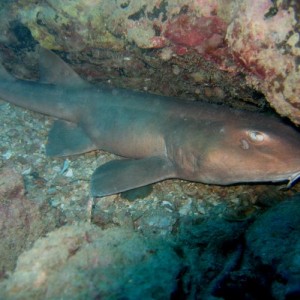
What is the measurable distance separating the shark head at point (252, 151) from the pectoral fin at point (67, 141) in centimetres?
192

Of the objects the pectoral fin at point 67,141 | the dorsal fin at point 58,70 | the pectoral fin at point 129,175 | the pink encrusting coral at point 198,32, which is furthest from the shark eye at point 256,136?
the dorsal fin at point 58,70

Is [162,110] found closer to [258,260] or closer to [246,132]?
[246,132]

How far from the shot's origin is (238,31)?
2.66 m

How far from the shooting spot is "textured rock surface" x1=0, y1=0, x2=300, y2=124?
2477mm

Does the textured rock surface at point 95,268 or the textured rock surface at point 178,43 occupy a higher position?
the textured rock surface at point 178,43

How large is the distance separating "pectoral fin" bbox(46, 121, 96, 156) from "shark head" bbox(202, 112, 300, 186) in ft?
6.28

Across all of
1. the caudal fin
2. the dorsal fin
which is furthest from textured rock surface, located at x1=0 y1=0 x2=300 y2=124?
the caudal fin

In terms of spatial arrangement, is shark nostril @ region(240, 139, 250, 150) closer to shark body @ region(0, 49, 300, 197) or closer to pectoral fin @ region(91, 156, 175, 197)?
shark body @ region(0, 49, 300, 197)

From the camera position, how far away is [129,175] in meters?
3.63

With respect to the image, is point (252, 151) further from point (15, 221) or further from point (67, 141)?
point (67, 141)

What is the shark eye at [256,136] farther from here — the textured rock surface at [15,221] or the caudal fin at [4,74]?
the caudal fin at [4,74]

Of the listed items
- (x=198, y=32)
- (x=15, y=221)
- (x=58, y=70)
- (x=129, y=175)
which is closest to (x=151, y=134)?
(x=129, y=175)

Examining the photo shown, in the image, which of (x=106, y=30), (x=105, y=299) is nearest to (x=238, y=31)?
(x=106, y=30)

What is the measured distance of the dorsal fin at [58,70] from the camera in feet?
15.4
